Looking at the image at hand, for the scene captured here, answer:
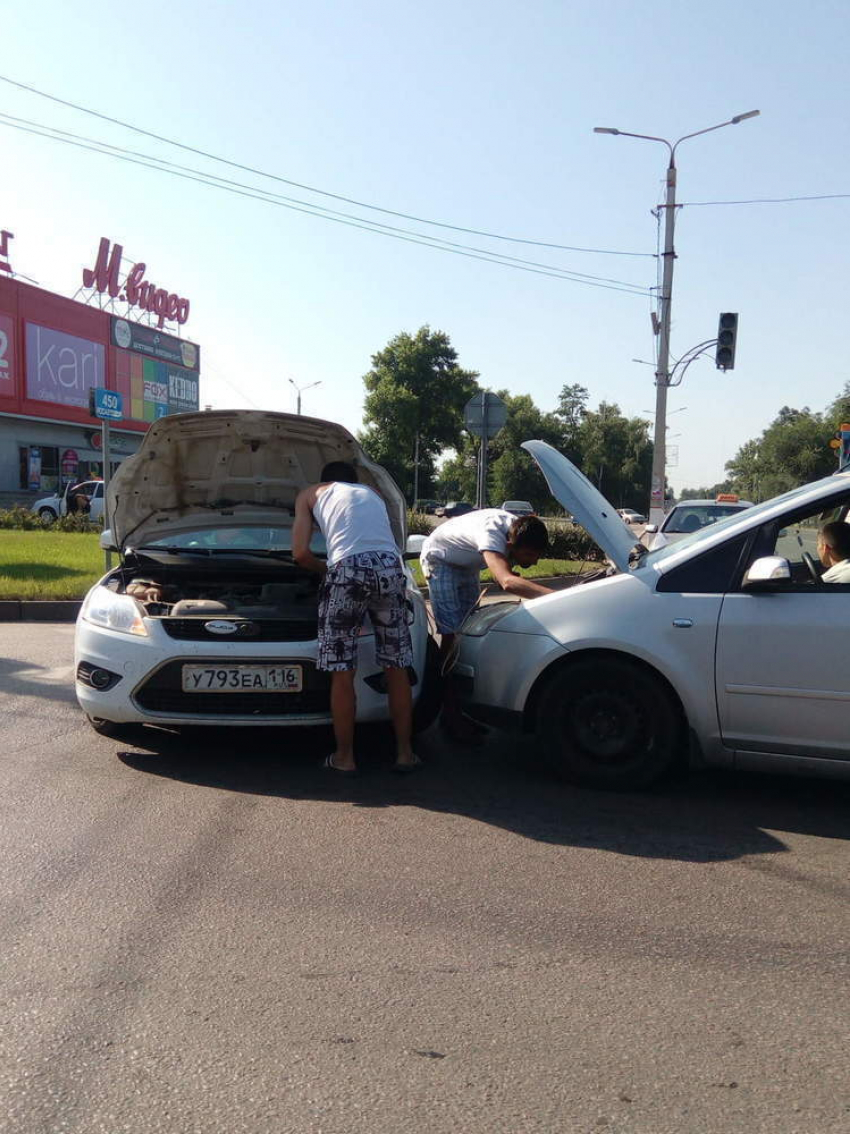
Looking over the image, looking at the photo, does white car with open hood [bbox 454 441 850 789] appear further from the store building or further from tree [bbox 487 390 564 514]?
tree [bbox 487 390 564 514]

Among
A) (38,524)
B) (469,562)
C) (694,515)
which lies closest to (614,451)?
(38,524)

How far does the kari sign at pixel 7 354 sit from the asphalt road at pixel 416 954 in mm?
37494

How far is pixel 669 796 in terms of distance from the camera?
436cm

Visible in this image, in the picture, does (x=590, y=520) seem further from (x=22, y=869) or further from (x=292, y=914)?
(x=22, y=869)

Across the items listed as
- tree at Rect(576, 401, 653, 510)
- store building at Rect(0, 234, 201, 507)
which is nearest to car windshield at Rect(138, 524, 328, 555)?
store building at Rect(0, 234, 201, 507)

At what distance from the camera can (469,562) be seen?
557cm

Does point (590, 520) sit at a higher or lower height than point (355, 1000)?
higher

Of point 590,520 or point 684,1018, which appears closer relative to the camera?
point 684,1018

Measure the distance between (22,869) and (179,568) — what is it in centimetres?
224

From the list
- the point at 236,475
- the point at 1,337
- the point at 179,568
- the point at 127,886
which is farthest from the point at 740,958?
the point at 1,337

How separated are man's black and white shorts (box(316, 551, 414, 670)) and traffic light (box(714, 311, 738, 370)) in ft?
54.2

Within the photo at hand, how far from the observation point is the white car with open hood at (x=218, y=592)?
452 centimetres

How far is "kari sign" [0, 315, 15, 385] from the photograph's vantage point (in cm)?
3794

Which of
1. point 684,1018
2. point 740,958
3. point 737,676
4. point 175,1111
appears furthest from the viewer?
point 737,676
